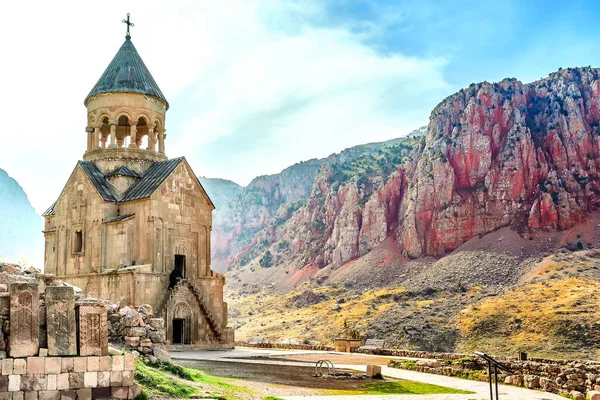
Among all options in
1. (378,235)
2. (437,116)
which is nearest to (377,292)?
(378,235)

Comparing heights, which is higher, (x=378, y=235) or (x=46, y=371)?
(x=378, y=235)

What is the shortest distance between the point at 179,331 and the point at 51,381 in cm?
2162

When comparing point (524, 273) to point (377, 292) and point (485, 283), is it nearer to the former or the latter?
point (485, 283)

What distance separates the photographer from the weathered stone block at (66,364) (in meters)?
10.4

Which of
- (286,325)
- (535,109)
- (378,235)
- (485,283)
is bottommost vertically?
(286,325)

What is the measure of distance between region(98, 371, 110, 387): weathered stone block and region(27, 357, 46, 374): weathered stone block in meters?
0.95

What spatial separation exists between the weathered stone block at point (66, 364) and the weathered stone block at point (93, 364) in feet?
0.93

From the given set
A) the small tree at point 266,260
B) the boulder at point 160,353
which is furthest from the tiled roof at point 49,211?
the small tree at point 266,260

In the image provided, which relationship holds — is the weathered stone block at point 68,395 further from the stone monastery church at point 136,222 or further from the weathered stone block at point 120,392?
the stone monastery church at point 136,222

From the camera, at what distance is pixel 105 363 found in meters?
10.8

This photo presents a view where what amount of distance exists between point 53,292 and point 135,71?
27.8 meters

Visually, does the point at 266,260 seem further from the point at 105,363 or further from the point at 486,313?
the point at 105,363

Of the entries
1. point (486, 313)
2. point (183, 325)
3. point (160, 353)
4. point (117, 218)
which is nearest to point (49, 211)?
point (117, 218)

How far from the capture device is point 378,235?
9469 cm
